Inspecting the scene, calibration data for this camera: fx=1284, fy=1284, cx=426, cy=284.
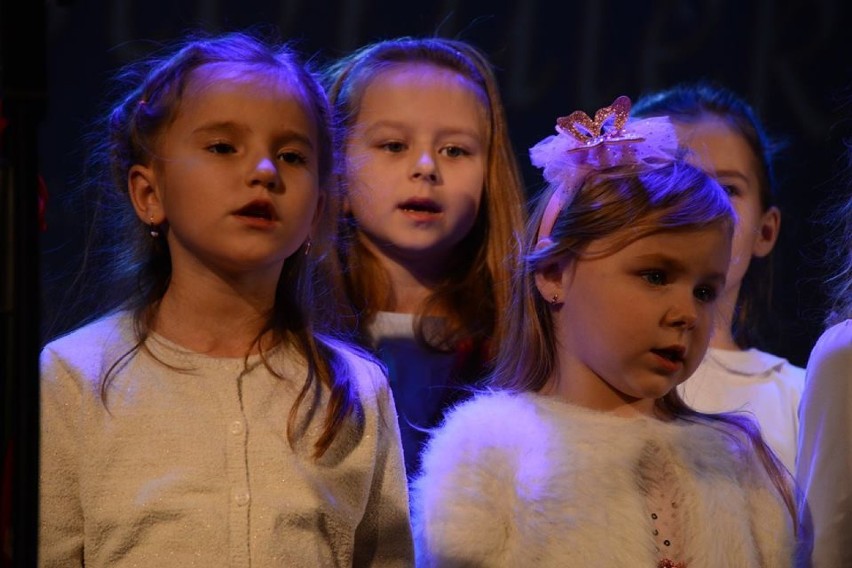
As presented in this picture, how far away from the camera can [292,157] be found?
1951 millimetres

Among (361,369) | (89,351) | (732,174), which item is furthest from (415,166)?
(89,351)

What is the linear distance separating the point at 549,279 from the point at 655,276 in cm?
19

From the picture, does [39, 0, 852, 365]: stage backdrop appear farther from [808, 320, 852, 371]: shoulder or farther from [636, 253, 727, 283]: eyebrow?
[636, 253, 727, 283]: eyebrow

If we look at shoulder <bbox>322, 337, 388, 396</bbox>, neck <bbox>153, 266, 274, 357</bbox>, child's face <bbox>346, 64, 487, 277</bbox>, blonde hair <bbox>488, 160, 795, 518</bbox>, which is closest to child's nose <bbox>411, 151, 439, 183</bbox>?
child's face <bbox>346, 64, 487, 277</bbox>

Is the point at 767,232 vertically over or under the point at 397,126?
under

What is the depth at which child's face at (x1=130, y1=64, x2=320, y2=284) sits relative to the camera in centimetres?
188

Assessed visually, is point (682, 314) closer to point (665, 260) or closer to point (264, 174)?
point (665, 260)

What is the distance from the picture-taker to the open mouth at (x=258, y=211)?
1885 mm

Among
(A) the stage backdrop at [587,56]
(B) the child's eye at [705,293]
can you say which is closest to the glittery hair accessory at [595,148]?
(B) the child's eye at [705,293]

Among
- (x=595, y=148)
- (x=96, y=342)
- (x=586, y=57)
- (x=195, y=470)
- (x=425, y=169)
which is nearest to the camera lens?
(x=195, y=470)

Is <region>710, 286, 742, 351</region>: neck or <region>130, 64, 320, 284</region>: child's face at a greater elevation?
<region>130, 64, 320, 284</region>: child's face

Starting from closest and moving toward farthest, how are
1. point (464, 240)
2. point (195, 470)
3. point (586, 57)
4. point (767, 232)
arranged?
point (195, 470)
point (464, 240)
point (767, 232)
point (586, 57)

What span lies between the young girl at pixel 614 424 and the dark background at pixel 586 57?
1034mm

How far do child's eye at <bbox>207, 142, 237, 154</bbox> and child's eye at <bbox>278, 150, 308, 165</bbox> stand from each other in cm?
7
